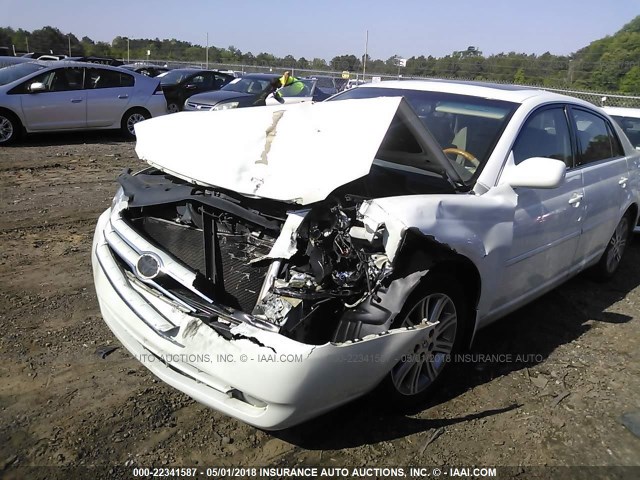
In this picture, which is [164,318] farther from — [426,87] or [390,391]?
[426,87]

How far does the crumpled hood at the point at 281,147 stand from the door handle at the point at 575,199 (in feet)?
5.61

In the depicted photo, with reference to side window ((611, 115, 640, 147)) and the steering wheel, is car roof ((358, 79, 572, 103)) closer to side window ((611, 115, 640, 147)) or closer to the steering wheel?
the steering wheel

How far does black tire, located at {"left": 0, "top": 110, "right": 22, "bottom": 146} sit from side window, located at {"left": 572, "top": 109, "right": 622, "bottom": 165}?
965 centimetres

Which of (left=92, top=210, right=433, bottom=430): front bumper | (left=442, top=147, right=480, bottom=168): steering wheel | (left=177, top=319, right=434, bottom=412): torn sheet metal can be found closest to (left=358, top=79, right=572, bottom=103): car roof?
(left=442, top=147, right=480, bottom=168): steering wheel

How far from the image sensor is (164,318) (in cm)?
253

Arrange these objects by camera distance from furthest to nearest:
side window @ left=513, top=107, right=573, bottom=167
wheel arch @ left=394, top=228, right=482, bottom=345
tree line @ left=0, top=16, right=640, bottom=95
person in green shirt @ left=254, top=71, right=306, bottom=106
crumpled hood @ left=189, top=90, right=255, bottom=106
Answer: tree line @ left=0, top=16, right=640, bottom=95 → crumpled hood @ left=189, top=90, right=255, bottom=106 → person in green shirt @ left=254, top=71, right=306, bottom=106 → side window @ left=513, top=107, right=573, bottom=167 → wheel arch @ left=394, top=228, right=482, bottom=345

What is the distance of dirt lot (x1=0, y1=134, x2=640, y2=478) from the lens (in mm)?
2586

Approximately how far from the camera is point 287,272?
2.47 m

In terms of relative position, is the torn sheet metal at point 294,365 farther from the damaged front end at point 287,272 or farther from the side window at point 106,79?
the side window at point 106,79

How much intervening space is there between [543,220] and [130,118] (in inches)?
397

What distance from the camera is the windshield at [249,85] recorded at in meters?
13.8

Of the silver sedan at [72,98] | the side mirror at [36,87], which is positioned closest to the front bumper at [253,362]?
the silver sedan at [72,98]

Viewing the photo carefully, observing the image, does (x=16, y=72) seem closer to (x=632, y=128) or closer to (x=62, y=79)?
(x=62, y=79)

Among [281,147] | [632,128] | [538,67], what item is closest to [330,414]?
[281,147]
